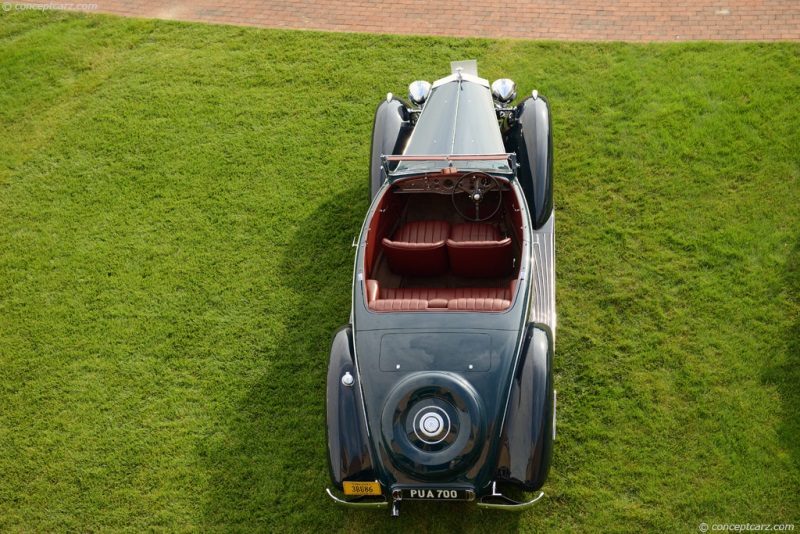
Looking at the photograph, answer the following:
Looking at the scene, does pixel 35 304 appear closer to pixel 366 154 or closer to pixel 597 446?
pixel 366 154

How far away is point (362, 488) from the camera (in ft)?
17.3

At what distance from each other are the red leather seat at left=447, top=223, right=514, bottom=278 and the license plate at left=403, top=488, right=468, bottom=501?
2.24m

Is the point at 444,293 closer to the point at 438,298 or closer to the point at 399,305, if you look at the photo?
the point at 438,298

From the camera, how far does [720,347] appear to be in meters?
6.57

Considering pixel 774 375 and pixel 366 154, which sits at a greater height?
pixel 366 154

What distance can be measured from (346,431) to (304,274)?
105 inches

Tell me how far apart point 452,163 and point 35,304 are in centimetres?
503

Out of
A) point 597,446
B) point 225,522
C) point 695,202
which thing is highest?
point 695,202

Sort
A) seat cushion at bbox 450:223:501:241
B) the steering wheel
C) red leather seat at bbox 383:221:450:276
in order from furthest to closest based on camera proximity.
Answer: seat cushion at bbox 450:223:501:241 → the steering wheel → red leather seat at bbox 383:221:450:276

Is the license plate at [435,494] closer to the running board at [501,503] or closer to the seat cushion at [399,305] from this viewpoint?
the running board at [501,503]

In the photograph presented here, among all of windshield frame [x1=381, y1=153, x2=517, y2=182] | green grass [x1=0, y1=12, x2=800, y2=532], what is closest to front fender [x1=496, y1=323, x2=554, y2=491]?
green grass [x1=0, y1=12, x2=800, y2=532]

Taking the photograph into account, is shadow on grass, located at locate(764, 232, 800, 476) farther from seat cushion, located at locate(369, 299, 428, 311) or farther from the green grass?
seat cushion, located at locate(369, 299, 428, 311)

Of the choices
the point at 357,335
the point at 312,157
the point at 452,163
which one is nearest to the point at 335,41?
the point at 312,157

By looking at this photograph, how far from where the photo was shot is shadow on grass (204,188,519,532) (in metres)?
5.86
